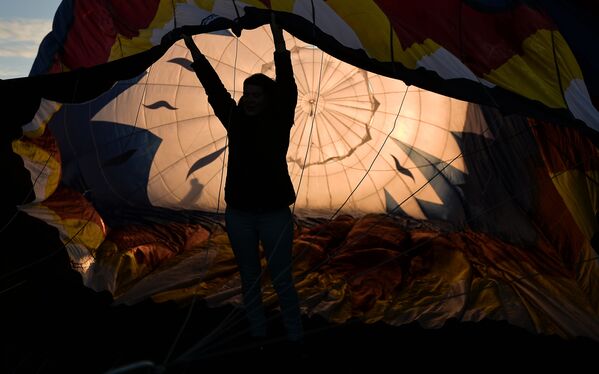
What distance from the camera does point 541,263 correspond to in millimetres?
2930

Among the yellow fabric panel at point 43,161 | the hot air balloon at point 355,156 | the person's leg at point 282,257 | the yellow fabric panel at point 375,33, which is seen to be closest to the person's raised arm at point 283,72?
the hot air balloon at point 355,156

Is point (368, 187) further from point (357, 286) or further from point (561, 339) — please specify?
point (561, 339)

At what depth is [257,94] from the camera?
200cm

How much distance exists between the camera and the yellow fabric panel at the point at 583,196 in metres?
2.38

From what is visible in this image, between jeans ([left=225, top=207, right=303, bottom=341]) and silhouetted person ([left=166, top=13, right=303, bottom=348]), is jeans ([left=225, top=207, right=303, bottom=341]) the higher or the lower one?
the lower one

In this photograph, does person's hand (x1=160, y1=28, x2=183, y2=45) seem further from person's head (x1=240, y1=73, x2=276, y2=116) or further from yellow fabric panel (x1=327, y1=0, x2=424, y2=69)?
yellow fabric panel (x1=327, y1=0, x2=424, y2=69)

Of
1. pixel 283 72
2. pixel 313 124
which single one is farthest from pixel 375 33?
pixel 313 124

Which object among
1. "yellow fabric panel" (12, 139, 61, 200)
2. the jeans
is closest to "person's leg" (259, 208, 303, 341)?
the jeans

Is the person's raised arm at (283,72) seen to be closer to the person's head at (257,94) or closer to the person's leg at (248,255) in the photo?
the person's head at (257,94)

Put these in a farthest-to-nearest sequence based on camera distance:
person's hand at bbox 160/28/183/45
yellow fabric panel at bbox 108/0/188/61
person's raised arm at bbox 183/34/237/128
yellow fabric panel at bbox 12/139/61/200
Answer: yellow fabric panel at bbox 12/139/61/200
yellow fabric panel at bbox 108/0/188/61
person's hand at bbox 160/28/183/45
person's raised arm at bbox 183/34/237/128

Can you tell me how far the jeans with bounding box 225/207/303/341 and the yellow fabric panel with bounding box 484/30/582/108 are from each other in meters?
0.78

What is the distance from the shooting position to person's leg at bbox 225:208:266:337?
207cm

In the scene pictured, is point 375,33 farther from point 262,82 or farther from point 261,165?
point 261,165

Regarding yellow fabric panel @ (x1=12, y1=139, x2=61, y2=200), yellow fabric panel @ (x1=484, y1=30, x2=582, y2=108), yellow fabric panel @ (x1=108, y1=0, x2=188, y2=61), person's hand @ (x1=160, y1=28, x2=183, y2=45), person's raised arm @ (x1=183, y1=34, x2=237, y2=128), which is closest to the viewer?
yellow fabric panel @ (x1=484, y1=30, x2=582, y2=108)
